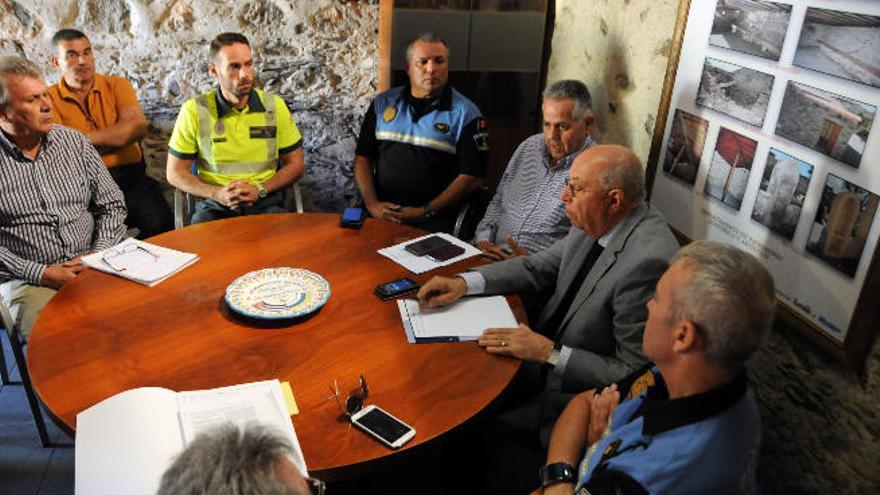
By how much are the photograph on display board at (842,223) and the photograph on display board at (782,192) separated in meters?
0.07

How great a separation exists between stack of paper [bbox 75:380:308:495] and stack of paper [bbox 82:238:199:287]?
2.25 ft

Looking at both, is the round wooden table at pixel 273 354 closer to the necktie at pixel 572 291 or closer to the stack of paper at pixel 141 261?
the stack of paper at pixel 141 261

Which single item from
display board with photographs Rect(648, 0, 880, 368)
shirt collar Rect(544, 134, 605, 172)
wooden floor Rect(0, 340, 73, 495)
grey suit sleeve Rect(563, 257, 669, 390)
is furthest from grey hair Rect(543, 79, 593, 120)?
wooden floor Rect(0, 340, 73, 495)

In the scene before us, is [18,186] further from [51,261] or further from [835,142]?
[835,142]

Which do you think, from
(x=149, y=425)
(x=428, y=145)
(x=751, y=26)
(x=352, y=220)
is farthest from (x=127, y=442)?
(x=428, y=145)

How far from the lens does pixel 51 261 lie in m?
2.61

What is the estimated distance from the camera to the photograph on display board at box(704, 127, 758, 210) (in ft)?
6.66

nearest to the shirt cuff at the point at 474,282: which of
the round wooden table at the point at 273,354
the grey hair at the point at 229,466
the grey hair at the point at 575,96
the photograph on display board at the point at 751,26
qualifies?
the round wooden table at the point at 273,354

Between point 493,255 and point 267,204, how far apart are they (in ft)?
4.44

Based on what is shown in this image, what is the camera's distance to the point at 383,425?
1519 millimetres

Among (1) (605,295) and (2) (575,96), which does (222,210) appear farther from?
(1) (605,295)

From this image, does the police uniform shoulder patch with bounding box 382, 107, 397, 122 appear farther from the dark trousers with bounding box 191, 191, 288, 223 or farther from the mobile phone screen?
the mobile phone screen

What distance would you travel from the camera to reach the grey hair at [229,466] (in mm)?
805

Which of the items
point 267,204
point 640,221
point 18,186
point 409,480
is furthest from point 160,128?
→ point 640,221
